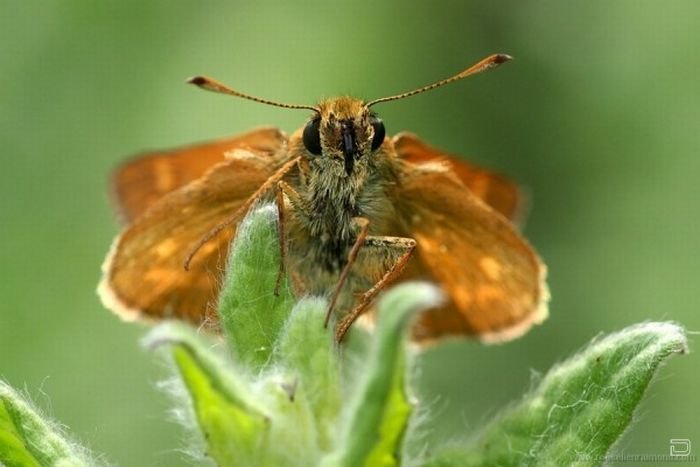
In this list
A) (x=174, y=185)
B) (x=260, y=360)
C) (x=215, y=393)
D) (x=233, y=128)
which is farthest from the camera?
(x=233, y=128)

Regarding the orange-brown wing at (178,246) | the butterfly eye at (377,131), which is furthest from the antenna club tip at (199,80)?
the butterfly eye at (377,131)

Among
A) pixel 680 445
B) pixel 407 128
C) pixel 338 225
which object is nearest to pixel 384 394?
pixel 338 225

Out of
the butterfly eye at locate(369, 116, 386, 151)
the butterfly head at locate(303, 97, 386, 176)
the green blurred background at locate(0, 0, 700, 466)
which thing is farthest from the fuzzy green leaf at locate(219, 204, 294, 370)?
the green blurred background at locate(0, 0, 700, 466)

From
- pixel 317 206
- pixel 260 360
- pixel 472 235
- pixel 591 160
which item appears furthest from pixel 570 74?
pixel 260 360

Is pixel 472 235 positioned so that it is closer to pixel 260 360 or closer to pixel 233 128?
pixel 260 360

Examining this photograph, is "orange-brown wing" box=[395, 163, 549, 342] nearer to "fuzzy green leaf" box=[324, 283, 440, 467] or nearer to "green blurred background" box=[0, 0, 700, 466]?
"fuzzy green leaf" box=[324, 283, 440, 467]

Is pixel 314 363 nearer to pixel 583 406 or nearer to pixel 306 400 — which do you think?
pixel 306 400
